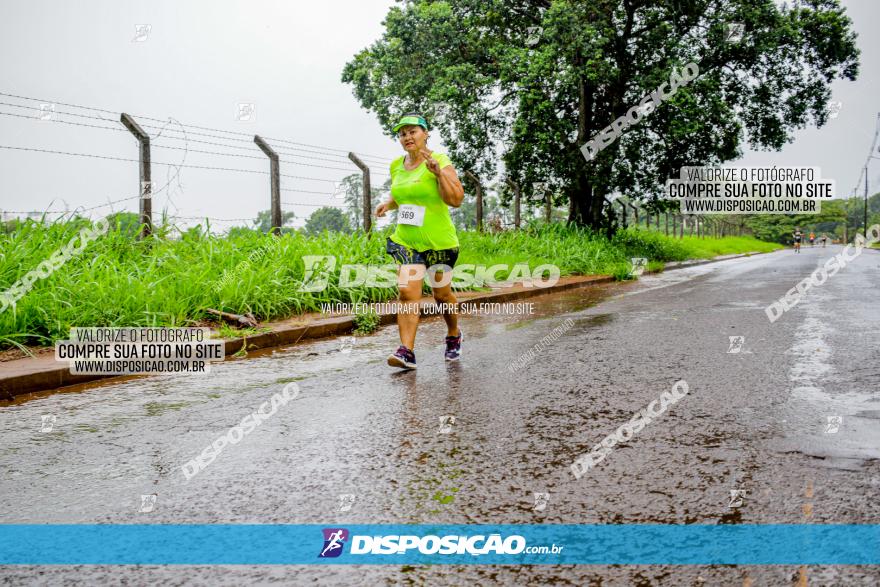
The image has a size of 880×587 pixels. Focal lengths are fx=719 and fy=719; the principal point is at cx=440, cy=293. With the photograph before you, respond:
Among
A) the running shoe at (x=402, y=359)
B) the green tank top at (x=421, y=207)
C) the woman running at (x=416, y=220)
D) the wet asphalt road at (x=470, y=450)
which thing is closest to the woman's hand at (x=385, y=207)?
the woman running at (x=416, y=220)

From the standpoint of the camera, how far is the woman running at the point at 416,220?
5430mm

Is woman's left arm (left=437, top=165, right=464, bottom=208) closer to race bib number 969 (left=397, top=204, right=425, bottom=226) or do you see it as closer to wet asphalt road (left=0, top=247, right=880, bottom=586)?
race bib number 969 (left=397, top=204, right=425, bottom=226)

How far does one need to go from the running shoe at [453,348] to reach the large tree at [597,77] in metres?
12.7

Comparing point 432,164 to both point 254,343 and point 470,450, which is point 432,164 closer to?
point 470,450

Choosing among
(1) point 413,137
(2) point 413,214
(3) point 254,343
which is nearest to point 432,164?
(1) point 413,137

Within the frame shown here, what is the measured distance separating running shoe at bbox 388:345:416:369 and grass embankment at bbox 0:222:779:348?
2.59 m

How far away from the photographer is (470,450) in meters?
3.50

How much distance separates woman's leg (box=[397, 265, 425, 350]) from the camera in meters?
5.68

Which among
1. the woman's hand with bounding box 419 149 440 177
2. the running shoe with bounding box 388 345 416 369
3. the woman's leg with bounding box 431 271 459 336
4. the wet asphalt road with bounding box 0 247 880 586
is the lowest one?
the wet asphalt road with bounding box 0 247 880 586

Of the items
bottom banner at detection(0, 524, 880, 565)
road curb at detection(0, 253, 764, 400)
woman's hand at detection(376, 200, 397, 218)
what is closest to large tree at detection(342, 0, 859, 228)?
road curb at detection(0, 253, 764, 400)

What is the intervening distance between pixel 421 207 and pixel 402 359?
3.90ft

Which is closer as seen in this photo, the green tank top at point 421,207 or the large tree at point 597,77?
the green tank top at point 421,207

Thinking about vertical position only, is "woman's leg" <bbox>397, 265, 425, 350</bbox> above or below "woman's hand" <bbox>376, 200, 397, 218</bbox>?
below

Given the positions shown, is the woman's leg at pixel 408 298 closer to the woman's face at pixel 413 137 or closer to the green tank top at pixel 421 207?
the green tank top at pixel 421 207
